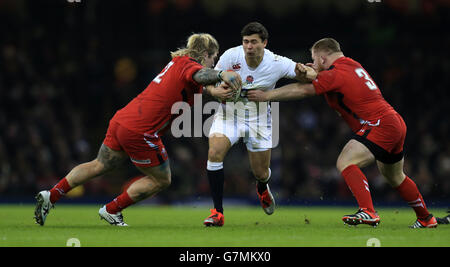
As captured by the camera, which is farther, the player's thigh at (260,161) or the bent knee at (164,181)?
the player's thigh at (260,161)

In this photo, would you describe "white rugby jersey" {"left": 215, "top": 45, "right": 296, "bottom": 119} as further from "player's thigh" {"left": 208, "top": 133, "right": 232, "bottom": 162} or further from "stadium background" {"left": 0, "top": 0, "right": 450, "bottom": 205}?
"stadium background" {"left": 0, "top": 0, "right": 450, "bottom": 205}

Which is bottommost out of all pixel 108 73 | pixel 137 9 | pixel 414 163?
pixel 414 163

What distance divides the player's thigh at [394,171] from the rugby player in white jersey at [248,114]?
1.37 meters

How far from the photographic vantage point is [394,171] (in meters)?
7.59

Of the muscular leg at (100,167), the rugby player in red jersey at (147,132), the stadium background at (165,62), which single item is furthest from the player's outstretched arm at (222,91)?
the stadium background at (165,62)

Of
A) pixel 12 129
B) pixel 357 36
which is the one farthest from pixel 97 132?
pixel 357 36

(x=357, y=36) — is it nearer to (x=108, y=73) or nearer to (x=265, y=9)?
(x=265, y=9)

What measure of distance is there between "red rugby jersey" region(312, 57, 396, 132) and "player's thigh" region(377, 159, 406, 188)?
49cm

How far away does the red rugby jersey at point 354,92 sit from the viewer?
7.53 metres

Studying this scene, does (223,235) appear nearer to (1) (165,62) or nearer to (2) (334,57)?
(2) (334,57)

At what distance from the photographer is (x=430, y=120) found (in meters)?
16.3

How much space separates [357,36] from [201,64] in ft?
34.5

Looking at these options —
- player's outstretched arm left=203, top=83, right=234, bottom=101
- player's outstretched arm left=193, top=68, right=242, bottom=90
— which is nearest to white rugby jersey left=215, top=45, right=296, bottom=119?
player's outstretched arm left=203, top=83, right=234, bottom=101

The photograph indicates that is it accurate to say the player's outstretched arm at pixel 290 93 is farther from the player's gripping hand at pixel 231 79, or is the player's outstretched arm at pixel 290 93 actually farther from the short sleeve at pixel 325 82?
the player's gripping hand at pixel 231 79
